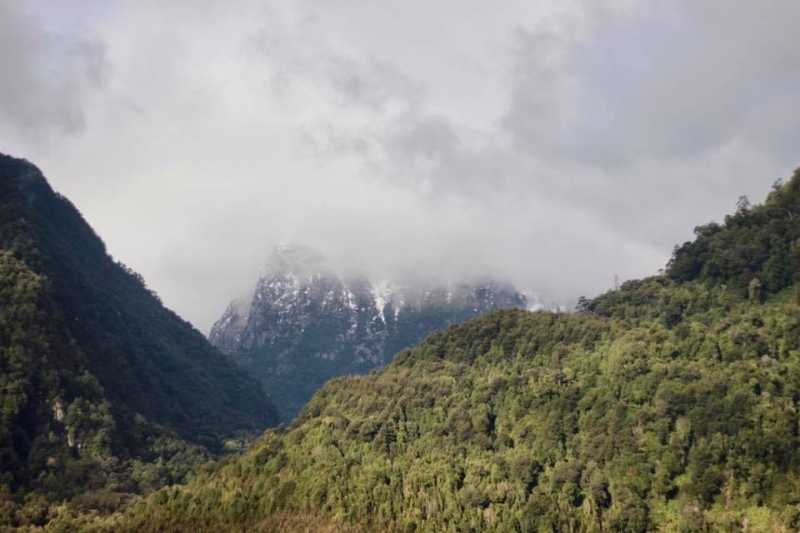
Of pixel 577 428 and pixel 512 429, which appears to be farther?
pixel 512 429

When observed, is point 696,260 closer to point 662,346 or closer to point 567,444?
point 662,346

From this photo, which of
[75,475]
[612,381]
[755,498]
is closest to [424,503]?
[612,381]

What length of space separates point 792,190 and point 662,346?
162 feet

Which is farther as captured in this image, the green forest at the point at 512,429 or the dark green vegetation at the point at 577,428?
the green forest at the point at 512,429

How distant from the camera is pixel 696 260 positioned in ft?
560

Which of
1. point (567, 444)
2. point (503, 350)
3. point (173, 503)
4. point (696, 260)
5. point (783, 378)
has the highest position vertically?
point (696, 260)

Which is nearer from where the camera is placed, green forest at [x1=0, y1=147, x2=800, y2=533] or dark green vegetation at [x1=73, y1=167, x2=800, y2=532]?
dark green vegetation at [x1=73, y1=167, x2=800, y2=532]

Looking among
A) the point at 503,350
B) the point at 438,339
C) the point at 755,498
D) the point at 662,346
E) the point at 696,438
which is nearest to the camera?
the point at 755,498

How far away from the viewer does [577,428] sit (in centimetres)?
13262

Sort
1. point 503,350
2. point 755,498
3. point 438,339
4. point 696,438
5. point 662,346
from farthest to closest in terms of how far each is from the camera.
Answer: point 438,339
point 503,350
point 662,346
point 696,438
point 755,498

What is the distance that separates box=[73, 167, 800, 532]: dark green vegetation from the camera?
375 ft

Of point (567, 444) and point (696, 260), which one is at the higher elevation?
point (696, 260)

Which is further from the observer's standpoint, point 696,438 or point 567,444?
point 567,444

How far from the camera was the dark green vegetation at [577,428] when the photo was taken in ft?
375
